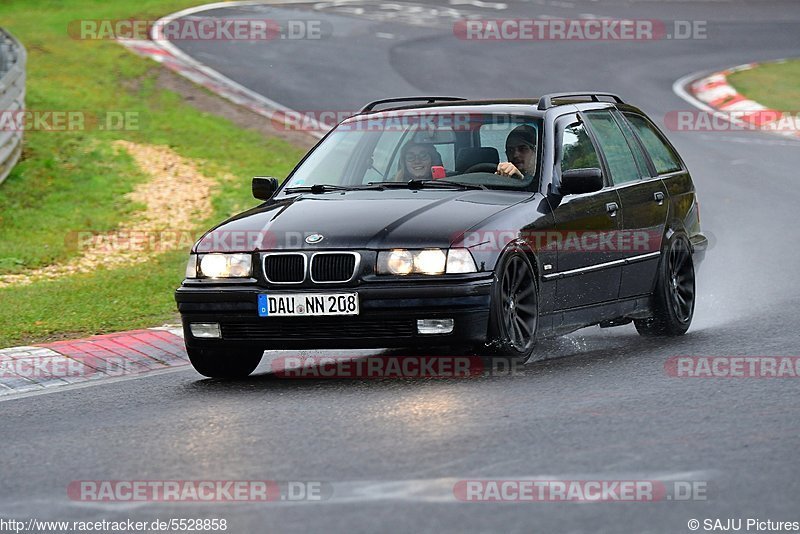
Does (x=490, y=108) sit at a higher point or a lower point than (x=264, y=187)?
higher

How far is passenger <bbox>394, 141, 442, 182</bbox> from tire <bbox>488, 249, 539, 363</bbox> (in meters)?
1.15

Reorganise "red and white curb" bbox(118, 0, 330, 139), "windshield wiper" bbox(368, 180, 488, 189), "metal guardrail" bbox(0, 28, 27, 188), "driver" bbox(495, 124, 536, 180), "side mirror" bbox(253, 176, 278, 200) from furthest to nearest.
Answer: "red and white curb" bbox(118, 0, 330, 139), "metal guardrail" bbox(0, 28, 27, 188), "side mirror" bbox(253, 176, 278, 200), "driver" bbox(495, 124, 536, 180), "windshield wiper" bbox(368, 180, 488, 189)

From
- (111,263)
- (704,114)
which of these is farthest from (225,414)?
(704,114)

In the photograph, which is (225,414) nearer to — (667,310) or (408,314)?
(408,314)

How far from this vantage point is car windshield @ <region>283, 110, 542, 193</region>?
945 cm

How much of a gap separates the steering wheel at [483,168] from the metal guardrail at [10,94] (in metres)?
9.92

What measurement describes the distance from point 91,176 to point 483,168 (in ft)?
33.7

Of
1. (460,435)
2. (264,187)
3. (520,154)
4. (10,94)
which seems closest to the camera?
(460,435)

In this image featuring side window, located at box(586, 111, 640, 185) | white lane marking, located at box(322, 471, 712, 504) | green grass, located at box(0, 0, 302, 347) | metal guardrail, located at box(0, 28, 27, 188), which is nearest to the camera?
white lane marking, located at box(322, 471, 712, 504)

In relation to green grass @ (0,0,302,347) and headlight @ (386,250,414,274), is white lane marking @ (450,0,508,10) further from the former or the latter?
headlight @ (386,250,414,274)

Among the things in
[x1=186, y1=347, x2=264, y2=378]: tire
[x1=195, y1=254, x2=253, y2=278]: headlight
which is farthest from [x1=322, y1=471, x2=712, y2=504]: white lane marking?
[x1=186, y1=347, x2=264, y2=378]: tire

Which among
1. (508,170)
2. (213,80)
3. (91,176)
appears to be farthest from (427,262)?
(213,80)

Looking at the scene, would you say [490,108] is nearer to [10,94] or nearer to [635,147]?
[635,147]

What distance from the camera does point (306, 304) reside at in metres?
8.31
